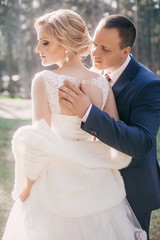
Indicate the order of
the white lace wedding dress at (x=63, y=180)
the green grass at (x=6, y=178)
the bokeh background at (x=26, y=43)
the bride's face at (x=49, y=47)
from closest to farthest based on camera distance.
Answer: the white lace wedding dress at (x=63, y=180) < the bride's face at (x=49, y=47) < the green grass at (x=6, y=178) < the bokeh background at (x=26, y=43)

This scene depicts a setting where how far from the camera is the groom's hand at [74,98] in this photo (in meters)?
2.04

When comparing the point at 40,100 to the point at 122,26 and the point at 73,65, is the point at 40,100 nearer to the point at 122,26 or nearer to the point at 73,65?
the point at 73,65

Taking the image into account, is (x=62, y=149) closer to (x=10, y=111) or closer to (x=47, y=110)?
(x=47, y=110)

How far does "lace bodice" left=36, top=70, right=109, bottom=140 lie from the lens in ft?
6.82

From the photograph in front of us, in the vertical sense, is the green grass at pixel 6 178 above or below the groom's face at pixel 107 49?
below

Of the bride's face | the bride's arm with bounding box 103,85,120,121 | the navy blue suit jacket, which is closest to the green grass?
the navy blue suit jacket

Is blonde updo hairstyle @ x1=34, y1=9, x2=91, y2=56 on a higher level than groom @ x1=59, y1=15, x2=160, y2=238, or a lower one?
higher

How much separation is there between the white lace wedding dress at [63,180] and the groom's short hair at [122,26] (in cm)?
58

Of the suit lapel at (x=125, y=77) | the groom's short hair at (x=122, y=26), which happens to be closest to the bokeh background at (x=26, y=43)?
the groom's short hair at (x=122, y=26)

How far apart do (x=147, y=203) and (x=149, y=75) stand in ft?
3.80

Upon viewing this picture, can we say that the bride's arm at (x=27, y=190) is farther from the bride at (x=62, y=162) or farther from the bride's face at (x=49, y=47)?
the bride's face at (x=49, y=47)

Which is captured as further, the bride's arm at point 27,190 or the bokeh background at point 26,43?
the bokeh background at point 26,43

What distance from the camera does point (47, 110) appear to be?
82.3 inches

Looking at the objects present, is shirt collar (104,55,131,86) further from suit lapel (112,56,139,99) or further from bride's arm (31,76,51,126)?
bride's arm (31,76,51,126)
